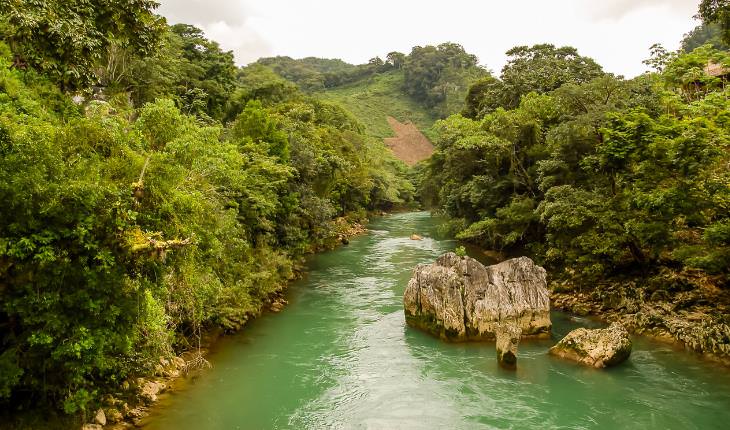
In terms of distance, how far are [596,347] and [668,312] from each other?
14.7ft

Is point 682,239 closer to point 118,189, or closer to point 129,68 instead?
point 118,189

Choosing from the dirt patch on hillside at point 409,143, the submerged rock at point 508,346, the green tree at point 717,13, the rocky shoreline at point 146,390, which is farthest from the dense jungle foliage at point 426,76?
the rocky shoreline at point 146,390

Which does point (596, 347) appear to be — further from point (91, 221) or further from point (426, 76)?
point (426, 76)

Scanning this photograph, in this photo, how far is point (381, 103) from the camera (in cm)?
9888

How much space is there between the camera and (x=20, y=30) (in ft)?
30.4

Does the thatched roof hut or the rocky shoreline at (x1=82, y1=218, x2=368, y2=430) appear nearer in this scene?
the rocky shoreline at (x1=82, y1=218, x2=368, y2=430)

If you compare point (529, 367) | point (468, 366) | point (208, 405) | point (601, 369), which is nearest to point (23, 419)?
point (208, 405)

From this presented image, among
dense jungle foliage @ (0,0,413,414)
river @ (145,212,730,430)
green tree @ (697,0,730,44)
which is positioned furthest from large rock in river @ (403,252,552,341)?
green tree @ (697,0,730,44)

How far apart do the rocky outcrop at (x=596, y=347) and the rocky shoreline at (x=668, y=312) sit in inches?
94.5

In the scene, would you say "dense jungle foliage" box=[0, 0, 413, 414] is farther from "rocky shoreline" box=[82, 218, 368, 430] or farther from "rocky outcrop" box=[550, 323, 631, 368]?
"rocky outcrop" box=[550, 323, 631, 368]

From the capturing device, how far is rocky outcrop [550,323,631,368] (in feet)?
44.2

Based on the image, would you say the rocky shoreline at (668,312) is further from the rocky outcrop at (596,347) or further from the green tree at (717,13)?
the green tree at (717,13)

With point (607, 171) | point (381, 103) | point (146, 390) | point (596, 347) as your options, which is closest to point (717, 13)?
point (607, 171)

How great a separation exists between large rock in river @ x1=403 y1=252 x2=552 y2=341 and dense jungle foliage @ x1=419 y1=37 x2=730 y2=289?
11.1ft
